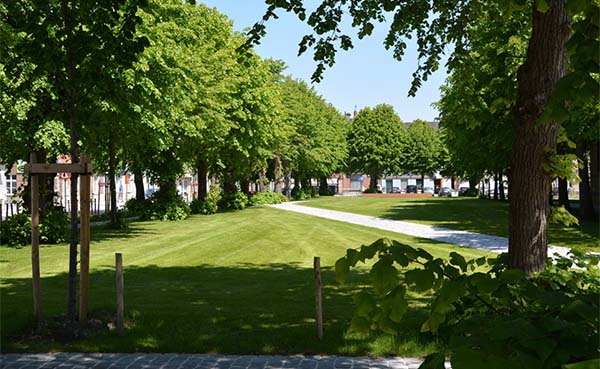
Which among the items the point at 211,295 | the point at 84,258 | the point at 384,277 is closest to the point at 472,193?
the point at 211,295

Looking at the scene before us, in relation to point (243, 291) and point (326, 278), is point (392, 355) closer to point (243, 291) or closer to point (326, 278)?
point (243, 291)

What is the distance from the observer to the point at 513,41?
69.8 feet

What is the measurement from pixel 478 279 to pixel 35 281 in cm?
785

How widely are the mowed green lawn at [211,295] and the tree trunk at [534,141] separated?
170cm

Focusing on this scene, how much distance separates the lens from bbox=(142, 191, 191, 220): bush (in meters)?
35.0

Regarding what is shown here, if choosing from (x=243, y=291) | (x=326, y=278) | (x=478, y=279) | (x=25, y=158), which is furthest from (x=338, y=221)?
(x=478, y=279)

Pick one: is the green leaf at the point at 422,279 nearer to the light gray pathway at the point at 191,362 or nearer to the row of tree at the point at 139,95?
the light gray pathway at the point at 191,362

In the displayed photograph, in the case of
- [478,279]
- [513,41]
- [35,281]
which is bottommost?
[35,281]

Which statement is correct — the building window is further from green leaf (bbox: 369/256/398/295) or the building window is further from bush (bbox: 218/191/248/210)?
green leaf (bbox: 369/256/398/295)

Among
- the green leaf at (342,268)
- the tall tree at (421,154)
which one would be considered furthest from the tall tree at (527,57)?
the tall tree at (421,154)

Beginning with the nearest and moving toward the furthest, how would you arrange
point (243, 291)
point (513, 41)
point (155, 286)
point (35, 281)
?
point (35, 281) < point (243, 291) < point (155, 286) < point (513, 41)

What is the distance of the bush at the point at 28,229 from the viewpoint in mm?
20531

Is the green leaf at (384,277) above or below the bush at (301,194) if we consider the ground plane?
above

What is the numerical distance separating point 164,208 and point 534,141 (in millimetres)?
31416
